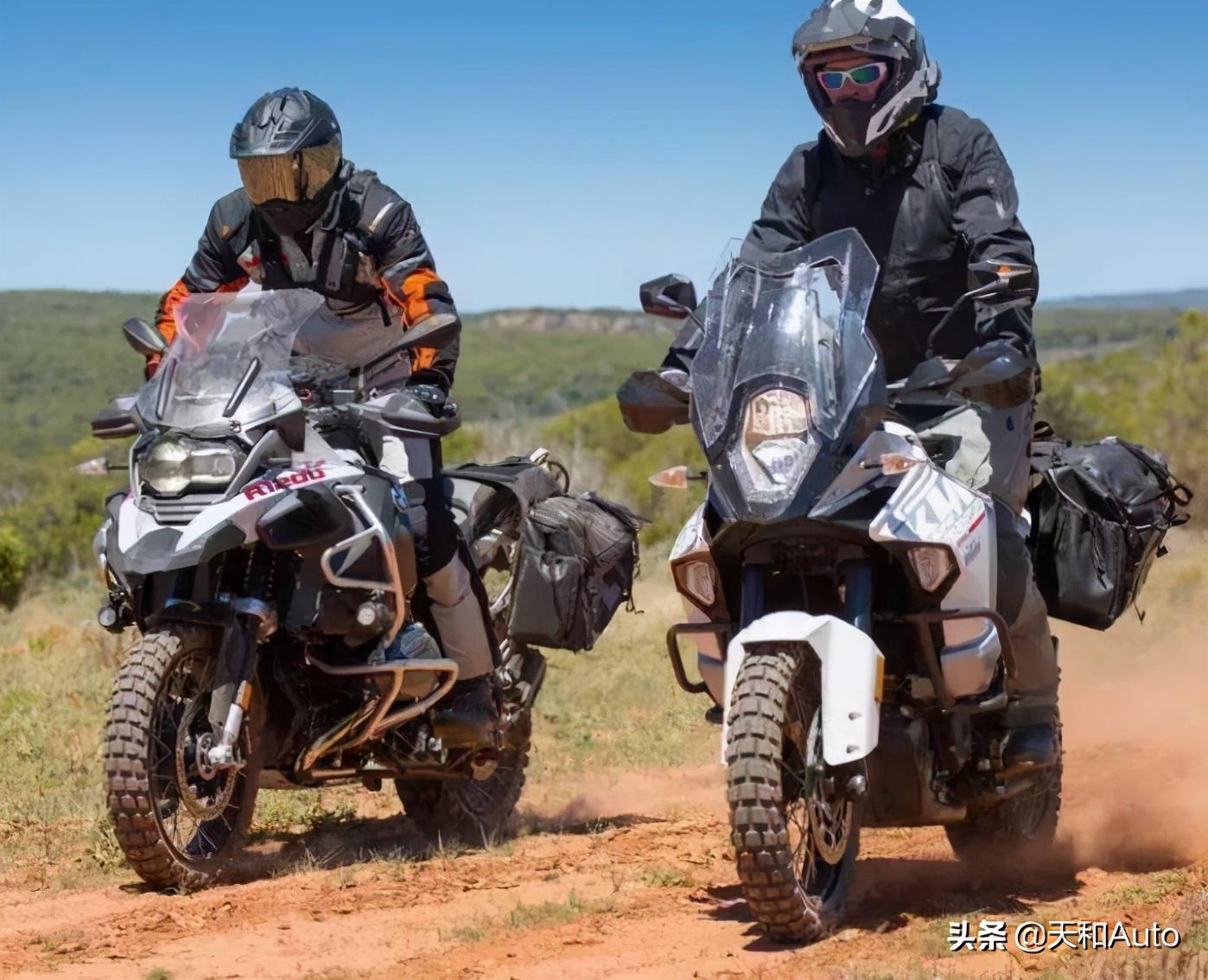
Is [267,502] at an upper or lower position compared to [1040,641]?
upper

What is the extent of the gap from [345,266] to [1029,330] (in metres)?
2.85

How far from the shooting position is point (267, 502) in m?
6.92

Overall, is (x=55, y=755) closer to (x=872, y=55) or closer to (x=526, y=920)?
(x=526, y=920)

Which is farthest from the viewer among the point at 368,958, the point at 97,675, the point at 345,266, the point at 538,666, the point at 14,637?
the point at 14,637

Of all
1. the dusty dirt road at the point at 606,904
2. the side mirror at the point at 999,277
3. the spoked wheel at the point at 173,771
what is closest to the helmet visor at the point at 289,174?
the spoked wheel at the point at 173,771

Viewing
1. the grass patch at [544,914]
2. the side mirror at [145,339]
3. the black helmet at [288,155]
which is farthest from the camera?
the black helmet at [288,155]

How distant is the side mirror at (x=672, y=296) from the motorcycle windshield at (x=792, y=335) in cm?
20

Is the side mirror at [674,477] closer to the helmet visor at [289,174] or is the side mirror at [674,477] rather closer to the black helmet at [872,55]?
the black helmet at [872,55]

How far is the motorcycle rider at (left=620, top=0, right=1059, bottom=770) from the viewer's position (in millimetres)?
6531

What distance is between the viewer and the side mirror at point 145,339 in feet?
24.4

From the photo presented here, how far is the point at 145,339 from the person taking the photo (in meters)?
7.43

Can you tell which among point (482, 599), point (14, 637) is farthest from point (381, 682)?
point (14, 637)

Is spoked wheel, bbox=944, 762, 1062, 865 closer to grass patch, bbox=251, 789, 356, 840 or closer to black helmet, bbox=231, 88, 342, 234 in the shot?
grass patch, bbox=251, 789, 356, 840

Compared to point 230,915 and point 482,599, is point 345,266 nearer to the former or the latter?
point 482,599
